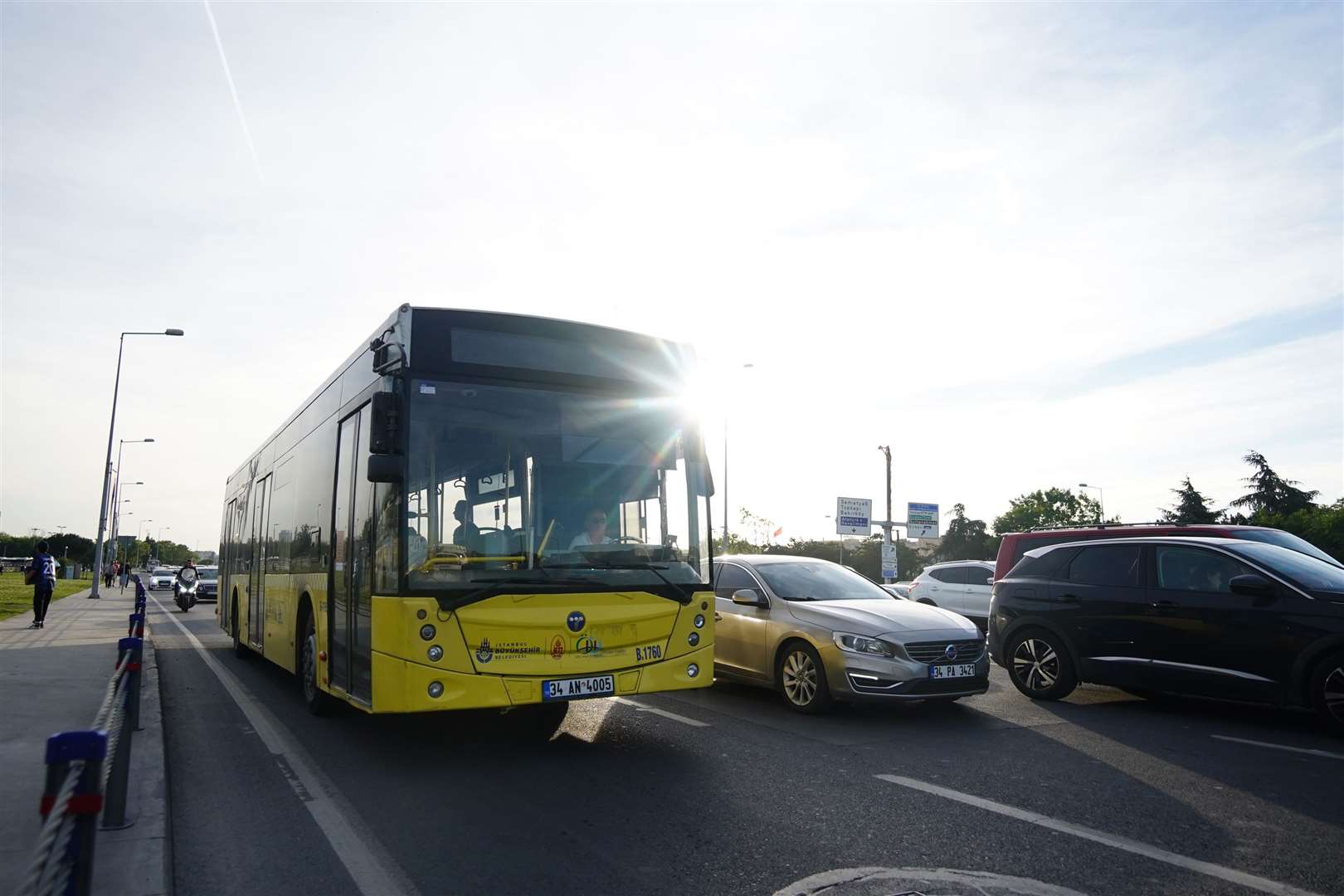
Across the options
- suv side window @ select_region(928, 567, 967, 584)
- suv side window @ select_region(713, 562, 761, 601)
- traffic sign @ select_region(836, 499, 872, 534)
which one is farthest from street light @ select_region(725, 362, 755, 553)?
suv side window @ select_region(713, 562, 761, 601)

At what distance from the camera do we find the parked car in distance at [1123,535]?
1169 centimetres

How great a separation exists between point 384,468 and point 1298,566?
8254 millimetres

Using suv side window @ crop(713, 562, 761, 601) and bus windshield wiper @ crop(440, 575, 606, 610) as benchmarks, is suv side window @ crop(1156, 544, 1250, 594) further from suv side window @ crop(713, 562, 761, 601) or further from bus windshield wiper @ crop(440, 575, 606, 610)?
bus windshield wiper @ crop(440, 575, 606, 610)

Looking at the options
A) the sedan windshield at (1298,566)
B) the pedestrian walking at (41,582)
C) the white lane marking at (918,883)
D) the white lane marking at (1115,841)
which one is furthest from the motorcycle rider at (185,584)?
the white lane marking at (918,883)

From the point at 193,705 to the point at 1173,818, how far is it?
9.31m

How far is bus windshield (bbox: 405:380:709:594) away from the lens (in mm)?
6836

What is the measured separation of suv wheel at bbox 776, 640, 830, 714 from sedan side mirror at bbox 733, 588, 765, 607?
0.59m

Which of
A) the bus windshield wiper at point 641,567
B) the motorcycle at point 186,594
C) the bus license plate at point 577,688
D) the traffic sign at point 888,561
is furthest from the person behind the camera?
the motorcycle at point 186,594

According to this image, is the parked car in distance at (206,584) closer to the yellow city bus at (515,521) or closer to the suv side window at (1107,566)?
the yellow city bus at (515,521)

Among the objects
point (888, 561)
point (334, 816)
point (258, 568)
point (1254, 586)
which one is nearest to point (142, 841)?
point (334, 816)

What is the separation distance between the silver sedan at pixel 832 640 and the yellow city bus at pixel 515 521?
132cm

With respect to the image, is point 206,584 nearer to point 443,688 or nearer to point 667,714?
point 667,714

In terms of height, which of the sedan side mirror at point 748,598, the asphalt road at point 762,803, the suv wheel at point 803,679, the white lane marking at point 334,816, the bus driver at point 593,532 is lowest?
the white lane marking at point 334,816

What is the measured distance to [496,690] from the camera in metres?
6.75
